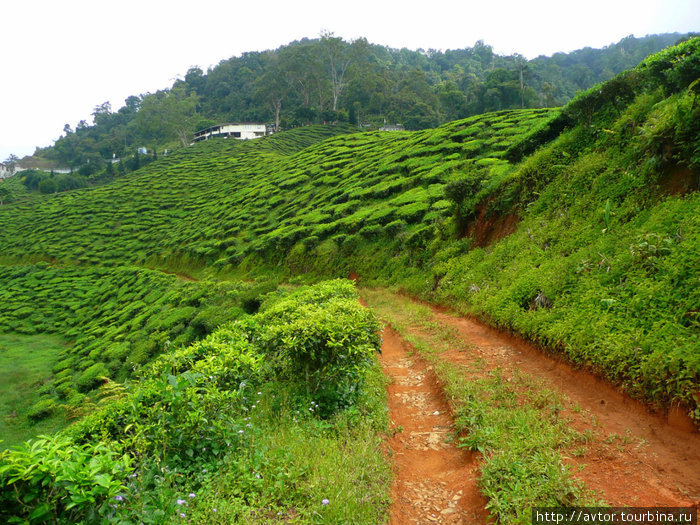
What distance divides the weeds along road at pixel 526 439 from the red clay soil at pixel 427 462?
1 centimetres

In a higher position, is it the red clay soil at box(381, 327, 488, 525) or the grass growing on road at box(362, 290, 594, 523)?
the grass growing on road at box(362, 290, 594, 523)

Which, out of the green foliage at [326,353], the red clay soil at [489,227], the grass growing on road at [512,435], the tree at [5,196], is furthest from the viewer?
the tree at [5,196]

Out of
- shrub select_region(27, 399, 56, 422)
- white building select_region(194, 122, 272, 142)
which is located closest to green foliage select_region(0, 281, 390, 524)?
shrub select_region(27, 399, 56, 422)

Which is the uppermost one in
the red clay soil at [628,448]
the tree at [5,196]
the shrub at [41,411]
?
the tree at [5,196]

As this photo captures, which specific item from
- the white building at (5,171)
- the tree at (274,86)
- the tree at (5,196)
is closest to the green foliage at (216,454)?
the tree at (5,196)

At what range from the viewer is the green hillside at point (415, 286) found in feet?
13.5

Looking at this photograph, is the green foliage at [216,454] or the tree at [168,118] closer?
the green foliage at [216,454]

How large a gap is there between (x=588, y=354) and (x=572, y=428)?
1.42 m

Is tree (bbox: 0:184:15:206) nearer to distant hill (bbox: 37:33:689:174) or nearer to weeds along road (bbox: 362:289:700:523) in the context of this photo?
distant hill (bbox: 37:33:689:174)

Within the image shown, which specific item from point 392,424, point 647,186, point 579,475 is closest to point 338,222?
point 647,186

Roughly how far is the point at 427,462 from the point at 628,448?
6.49ft

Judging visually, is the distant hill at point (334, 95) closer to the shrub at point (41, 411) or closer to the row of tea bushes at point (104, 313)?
the row of tea bushes at point (104, 313)

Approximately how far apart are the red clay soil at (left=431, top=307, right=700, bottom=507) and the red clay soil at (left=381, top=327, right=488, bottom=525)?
1.04 metres

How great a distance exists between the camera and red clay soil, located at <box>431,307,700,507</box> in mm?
3303
